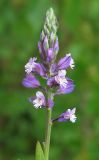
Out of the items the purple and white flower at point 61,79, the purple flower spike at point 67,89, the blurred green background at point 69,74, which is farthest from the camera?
the blurred green background at point 69,74

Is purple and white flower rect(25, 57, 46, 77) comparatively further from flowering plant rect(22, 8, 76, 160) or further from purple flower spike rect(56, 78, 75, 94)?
purple flower spike rect(56, 78, 75, 94)

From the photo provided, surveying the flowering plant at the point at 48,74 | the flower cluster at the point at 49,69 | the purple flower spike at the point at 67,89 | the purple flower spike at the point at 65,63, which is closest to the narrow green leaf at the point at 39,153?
the flowering plant at the point at 48,74

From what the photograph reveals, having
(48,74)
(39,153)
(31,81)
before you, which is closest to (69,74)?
(31,81)

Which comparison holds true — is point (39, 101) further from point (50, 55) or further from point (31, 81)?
point (50, 55)

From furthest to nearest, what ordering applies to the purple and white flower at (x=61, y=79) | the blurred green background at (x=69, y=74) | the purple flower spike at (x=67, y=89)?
the blurred green background at (x=69, y=74), the purple flower spike at (x=67, y=89), the purple and white flower at (x=61, y=79)

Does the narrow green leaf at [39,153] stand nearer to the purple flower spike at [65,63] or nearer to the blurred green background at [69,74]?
the purple flower spike at [65,63]

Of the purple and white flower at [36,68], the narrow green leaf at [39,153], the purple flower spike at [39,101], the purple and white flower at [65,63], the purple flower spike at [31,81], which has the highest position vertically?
the purple and white flower at [65,63]

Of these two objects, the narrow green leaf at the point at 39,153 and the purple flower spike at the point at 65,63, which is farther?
the purple flower spike at the point at 65,63

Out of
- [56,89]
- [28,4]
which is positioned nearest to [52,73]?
[56,89]

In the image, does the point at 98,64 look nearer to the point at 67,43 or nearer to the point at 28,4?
the point at 67,43

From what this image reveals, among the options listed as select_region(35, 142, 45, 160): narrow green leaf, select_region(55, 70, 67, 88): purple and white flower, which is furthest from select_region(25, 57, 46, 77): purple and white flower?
select_region(35, 142, 45, 160): narrow green leaf
